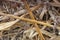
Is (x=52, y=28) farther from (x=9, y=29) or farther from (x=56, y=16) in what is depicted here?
(x=9, y=29)

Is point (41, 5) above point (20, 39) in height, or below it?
above

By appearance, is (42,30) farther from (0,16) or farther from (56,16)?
(0,16)

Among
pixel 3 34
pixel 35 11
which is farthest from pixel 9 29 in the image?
pixel 35 11

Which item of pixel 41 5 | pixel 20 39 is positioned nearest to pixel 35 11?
pixel 41 5

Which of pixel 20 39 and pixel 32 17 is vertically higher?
pixel 32 17
